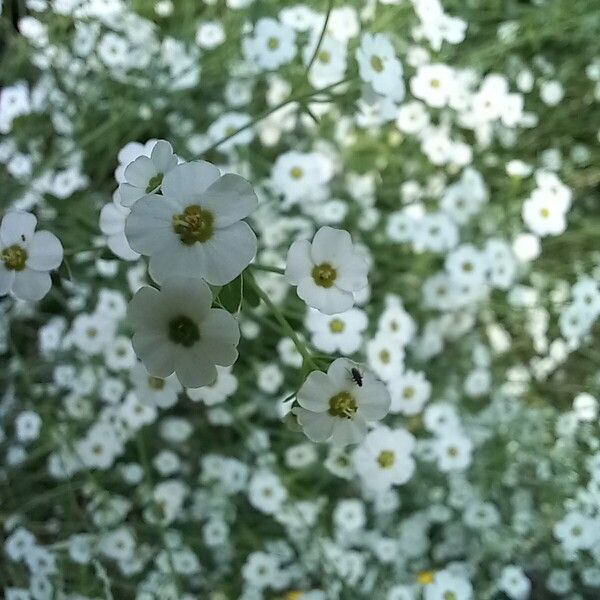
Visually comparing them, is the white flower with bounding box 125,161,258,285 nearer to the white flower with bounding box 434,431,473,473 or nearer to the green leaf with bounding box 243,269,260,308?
the green leaf with bounding box 243,269,260,308

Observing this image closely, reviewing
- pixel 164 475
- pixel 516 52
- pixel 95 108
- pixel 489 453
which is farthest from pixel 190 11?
pixel 489 453

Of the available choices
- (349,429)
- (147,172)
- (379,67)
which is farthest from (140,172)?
(379,67)

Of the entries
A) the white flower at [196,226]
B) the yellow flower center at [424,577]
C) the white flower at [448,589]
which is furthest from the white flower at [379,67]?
the yellow flower center at [424,577]

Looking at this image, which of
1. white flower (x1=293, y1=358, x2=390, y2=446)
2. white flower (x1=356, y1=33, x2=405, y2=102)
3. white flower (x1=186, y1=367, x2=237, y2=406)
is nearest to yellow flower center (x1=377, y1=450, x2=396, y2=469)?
white flower (x1=186, y1=367, x2=237, y2=406)

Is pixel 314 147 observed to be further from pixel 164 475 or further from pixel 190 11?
pixel 164 475

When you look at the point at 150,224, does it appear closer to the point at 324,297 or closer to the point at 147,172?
the point at 147,172

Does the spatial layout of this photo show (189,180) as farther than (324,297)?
No
